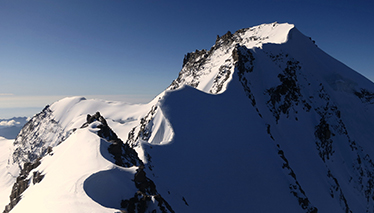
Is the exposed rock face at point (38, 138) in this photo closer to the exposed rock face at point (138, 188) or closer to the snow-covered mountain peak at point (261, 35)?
the snow-covered mountain peak at point (261, 35)

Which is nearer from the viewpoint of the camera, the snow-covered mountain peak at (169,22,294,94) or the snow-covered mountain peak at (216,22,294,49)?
the snow-covered mountain peak at (169,22,294,94)

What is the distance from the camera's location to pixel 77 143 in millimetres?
18234

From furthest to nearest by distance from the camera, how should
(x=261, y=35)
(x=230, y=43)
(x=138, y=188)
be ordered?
(x=261, y=35)
(x=230, y=43)
(x=138, y=188)

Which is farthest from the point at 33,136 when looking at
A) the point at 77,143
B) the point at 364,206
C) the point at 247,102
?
the point at 364,206

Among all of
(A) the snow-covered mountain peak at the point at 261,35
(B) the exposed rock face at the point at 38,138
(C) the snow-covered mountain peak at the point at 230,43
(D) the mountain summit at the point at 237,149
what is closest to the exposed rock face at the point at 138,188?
(D) the mountain summit at the point at 237,149

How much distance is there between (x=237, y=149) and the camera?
23.6 m

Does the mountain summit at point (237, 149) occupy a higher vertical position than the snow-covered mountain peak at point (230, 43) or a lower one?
lower

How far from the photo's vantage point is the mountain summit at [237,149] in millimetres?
12281

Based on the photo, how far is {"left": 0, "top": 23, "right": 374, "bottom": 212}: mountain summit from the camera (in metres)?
12.3

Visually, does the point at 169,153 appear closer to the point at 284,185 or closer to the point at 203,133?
the point at 203,133

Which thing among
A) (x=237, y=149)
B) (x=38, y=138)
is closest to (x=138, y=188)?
(x=237, y=149)

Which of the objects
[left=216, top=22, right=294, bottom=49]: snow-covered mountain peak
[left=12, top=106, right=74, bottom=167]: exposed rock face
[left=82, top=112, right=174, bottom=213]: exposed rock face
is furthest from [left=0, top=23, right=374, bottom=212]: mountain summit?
[left=12, top=106, right=74, bottom=167]: exposed rock face

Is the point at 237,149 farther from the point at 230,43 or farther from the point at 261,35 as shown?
the point at 261,35

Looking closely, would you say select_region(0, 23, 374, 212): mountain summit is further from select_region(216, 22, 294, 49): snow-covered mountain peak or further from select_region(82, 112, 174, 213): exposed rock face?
select_region(216, 22, 294, 49): snow-covered mountain peak
